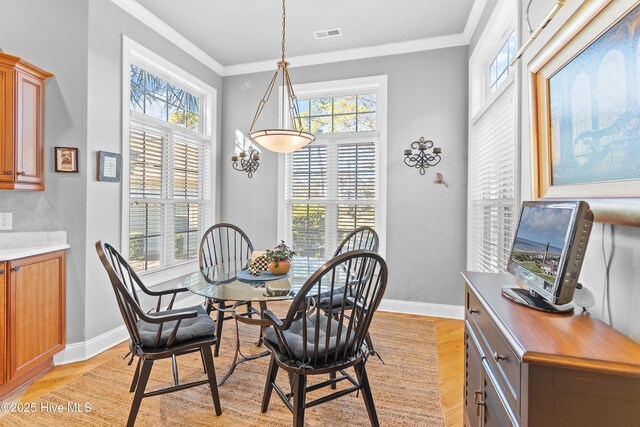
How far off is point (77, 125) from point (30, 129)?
297 mm

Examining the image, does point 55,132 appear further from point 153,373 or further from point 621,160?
point 621,160

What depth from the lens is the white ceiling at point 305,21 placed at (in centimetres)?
301

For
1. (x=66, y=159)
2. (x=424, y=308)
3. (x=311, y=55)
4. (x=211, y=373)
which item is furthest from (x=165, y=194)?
(x=424, y=308)

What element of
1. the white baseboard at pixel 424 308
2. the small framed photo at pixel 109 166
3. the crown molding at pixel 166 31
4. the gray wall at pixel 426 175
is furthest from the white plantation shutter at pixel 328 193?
the small framed photo at pixel 109 166

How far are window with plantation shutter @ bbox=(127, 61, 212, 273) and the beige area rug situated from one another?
1.22 meters

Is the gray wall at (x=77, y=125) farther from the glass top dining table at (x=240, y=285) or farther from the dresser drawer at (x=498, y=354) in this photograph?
the dresser drawer at (x=498, y=354)

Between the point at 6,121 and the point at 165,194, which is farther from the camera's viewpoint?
the point at 165,194

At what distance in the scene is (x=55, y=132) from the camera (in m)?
2.53

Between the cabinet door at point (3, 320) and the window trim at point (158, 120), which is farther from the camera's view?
the window trim at point (158, 120)

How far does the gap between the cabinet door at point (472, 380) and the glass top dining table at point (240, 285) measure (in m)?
0.97

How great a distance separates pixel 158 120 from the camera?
339cm

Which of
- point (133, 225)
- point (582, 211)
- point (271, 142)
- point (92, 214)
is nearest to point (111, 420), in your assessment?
point (92, 214)

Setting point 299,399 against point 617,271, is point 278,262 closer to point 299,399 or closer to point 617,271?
point 299,399

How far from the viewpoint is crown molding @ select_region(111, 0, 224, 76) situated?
2.98m
